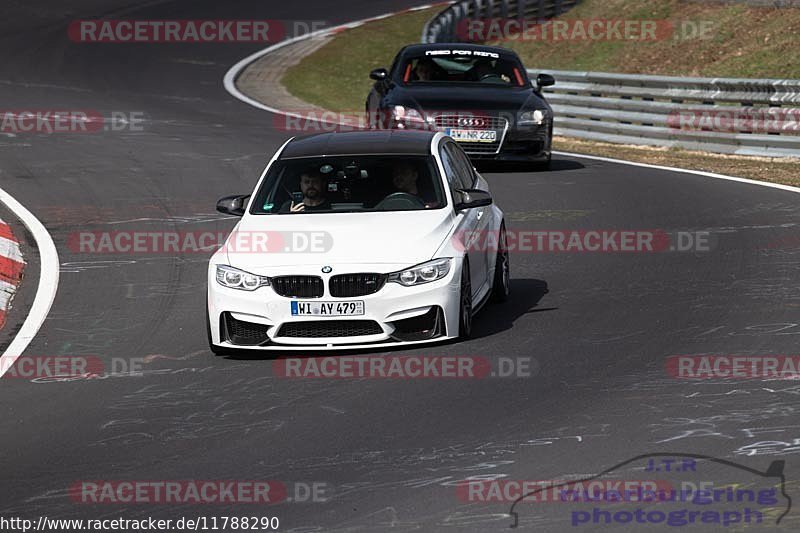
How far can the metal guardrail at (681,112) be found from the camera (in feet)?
72.1

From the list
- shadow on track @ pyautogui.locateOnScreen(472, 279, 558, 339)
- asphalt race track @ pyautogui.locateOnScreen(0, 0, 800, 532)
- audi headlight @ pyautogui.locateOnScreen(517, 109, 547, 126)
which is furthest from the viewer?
audi headlight @ pyautogui.locateOnScreen(517, 109, 547, 126)

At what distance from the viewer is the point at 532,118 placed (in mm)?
19859

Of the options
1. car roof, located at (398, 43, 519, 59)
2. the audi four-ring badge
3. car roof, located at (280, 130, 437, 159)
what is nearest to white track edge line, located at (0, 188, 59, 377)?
car roof, located at (280, 130, 437, 159)

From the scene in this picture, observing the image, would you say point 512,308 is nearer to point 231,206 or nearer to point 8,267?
point 231,206

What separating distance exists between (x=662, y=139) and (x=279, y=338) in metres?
15.0

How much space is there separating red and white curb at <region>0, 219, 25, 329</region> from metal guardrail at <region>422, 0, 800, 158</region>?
11.3m

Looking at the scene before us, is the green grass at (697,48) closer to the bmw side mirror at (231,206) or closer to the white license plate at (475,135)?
the white license plate at (475,135)

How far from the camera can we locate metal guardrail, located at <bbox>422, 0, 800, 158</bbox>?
21969 mm

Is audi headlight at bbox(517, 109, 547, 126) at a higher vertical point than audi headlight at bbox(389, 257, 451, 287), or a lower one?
higher

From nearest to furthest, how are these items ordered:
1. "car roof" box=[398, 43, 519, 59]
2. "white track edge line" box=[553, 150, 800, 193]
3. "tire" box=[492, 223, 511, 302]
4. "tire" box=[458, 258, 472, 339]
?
"tire" box=[458, 258, 472, 339] → "tire" box=[492, 223, 511, 302] → "white track edge line" box=[553, 150, 800, 193] → "car roof" box=[398, 43, 519, 59]

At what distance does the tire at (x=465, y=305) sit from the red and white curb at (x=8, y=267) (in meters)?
3.58

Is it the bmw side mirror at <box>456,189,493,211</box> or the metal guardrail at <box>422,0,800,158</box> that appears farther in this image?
the metal guardrail at <box>422,0,800,158</box>

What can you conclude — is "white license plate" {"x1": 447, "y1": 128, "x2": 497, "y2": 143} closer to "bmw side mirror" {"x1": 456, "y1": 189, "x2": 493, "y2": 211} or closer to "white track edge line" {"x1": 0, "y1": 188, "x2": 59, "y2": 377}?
"white track edge line" {"x1": 0, "y1": 188, "x2": 59, "y2": 377}

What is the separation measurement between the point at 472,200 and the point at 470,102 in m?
8.62
